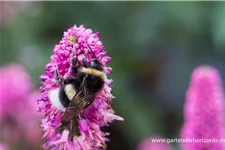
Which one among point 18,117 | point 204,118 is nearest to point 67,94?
point 204,118

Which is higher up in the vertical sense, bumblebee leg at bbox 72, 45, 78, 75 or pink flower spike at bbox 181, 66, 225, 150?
pink flower spike at bbox 181, 66, 225, 150

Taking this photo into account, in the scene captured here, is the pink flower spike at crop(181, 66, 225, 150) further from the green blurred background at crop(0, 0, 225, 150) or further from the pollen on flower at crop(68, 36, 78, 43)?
the green blurred background at crop(0, 0, 225, 150)

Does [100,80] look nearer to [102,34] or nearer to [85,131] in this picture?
[85,131]

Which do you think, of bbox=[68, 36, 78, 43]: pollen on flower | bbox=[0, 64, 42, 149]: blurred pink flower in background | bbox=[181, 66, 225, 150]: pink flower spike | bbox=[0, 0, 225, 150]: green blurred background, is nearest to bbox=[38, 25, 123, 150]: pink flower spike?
bbox=[68, 36, 78, 43]: pollen on flower

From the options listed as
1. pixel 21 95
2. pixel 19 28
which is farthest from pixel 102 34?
pixel 21 95

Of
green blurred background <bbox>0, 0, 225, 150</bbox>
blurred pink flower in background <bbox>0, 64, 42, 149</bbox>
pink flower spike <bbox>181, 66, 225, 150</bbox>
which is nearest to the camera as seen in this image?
pink flower spike <bbox>181, 66, 225, 150</bbox>

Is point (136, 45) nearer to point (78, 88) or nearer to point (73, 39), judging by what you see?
point (78, 88)
